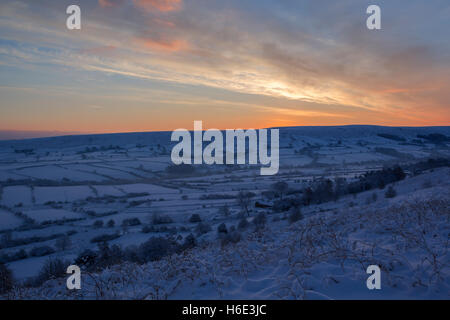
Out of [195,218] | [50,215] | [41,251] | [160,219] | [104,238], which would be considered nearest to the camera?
[41,251]

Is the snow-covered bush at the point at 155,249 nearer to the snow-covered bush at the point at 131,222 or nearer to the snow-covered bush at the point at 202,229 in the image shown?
the snow-covered bush at the point at 202,229

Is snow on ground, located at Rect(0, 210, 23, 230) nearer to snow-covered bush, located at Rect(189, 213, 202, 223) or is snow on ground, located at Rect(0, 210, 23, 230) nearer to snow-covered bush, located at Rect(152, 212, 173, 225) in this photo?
snow-covered bush, located at Rect(152, 212, 173, 225)

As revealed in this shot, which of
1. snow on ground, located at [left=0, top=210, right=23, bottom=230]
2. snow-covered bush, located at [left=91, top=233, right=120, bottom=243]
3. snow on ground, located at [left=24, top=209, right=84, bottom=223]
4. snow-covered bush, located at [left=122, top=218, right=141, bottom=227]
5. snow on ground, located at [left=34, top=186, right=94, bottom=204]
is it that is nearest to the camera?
snow-covered bush, located at [left=91, top=233, right=120, bottom=243]

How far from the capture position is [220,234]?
45.6 feet

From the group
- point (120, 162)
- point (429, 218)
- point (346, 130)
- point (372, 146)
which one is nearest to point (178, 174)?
point (120, 162)

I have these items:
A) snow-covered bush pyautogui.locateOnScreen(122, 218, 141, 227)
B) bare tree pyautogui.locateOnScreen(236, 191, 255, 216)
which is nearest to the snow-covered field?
snow-covered bush pyautogui.locateOnScreen(122, 218, 141, 227)

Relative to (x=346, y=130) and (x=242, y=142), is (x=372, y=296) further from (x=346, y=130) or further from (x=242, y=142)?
(x=346, y=130)

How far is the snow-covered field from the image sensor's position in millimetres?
4020

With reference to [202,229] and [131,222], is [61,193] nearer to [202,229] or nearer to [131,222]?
[131,222]

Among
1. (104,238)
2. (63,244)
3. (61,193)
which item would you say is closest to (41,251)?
(63,244)

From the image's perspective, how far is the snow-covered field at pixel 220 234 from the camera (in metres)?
4.02

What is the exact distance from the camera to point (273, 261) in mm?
4969

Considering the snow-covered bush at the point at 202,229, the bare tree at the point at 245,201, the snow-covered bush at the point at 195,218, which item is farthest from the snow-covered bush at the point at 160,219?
the bare tree at the point at 245,201

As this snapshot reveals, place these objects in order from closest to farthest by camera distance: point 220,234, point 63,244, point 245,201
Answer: point 220,234, point 63,244, point 245,201
